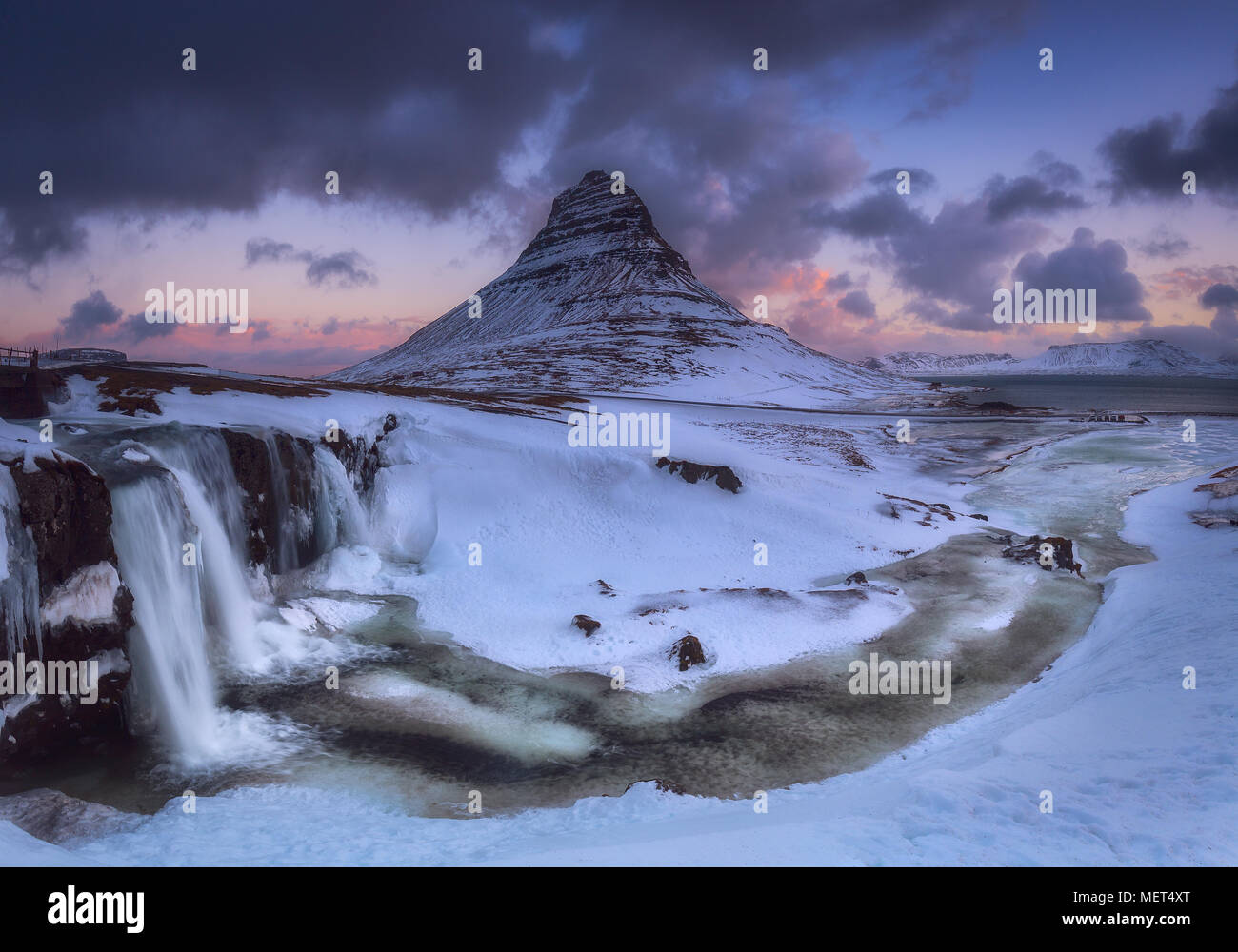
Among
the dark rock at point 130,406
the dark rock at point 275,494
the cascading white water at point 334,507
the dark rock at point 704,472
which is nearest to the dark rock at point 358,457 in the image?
the cascading white water at point 334,507

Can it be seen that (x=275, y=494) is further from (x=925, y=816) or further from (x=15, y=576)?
(x=925, y=816)

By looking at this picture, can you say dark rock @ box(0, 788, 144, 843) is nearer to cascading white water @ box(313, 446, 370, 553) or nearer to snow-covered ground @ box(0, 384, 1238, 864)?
snow-covered ground @ box(0, 384, 1238, 864)

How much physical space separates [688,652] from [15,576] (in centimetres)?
1408

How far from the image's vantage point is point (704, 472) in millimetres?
32656

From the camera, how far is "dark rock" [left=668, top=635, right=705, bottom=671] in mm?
17344

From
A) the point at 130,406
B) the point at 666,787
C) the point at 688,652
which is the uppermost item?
the point at 130,406

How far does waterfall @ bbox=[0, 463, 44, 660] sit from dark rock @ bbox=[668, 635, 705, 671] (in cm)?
1337

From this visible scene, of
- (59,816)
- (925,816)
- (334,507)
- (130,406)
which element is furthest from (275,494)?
(925,816)

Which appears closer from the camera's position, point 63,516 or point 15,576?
point 15,576

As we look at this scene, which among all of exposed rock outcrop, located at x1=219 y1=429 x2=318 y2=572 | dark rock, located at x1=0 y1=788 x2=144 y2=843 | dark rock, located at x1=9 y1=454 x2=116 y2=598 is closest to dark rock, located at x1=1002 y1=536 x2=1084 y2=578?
exposed rock outcrop, located at x1=219 y1=429 x2=318 y2=572

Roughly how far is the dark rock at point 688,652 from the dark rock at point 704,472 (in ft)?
48.9

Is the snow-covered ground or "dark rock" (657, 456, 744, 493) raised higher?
"dark rock" (657, 456, 744, 493)

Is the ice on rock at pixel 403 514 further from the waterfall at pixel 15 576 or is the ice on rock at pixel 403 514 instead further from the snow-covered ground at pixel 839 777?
the waterfall at pixel 15 576

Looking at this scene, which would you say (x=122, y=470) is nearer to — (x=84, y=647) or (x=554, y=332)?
(x=84, y=647)
